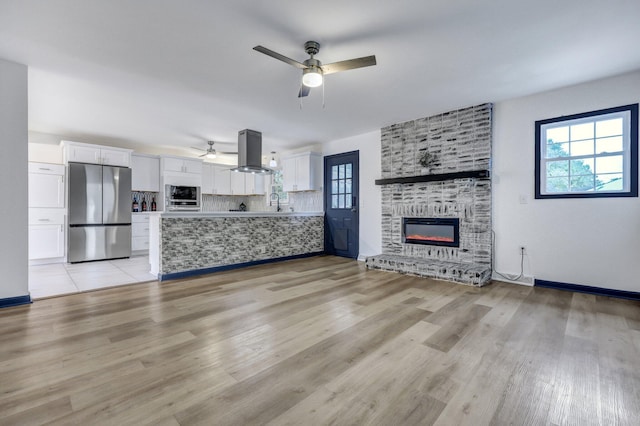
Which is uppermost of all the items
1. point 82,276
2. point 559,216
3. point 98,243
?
point 559,216

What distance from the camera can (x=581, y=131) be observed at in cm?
367

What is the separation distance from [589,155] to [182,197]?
7645 millimetres

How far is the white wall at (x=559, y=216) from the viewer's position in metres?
3.33

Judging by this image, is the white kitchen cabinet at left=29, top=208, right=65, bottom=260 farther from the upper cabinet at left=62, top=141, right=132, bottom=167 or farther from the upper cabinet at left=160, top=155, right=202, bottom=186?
the upper cabinet at left=160, top=155, right=202, bottom=186

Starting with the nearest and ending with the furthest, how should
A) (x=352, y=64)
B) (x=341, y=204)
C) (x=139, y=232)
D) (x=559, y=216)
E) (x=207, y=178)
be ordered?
(x=352, y=64) → (x=559, y=216) → (x=341, y=204) → (x=139, y=232) → (x=207, y=178)

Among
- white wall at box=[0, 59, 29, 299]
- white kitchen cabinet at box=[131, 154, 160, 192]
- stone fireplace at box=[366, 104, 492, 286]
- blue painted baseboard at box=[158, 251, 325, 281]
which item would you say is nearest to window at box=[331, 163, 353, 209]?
stone fireplace at box=[366, 104, 492, 286]

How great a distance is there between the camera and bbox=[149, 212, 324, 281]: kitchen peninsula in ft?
13.8

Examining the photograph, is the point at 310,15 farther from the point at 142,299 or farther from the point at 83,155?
the point at 83,155

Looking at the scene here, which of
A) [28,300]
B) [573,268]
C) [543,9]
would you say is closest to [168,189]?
[28,300]

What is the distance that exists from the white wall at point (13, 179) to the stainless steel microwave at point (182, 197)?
3769 mm

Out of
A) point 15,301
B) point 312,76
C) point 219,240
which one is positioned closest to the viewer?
point 312,76

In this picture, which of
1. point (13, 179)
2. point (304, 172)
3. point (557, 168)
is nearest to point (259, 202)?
point (304, 172)

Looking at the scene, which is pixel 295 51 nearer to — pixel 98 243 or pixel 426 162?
pixel 426 162

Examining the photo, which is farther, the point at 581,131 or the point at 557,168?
the point at 557,168
